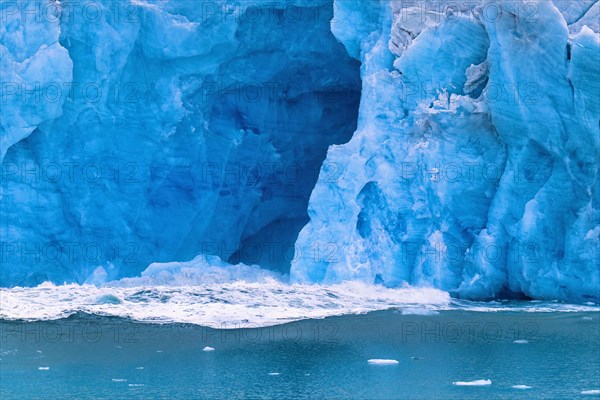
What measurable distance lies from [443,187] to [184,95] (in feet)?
18.0

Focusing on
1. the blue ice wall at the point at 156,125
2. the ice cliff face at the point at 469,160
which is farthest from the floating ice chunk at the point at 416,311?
the blue ice wall at the point at 156,125

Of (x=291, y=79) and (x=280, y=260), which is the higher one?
(x=291, y=79)

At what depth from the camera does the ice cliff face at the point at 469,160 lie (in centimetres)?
1270

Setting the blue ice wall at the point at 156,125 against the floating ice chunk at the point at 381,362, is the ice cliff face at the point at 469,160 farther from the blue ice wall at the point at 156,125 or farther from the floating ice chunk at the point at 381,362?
the floating ice chunk at the point at 381,362

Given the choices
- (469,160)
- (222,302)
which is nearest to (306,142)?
(469,160)

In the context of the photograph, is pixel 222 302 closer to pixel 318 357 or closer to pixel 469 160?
pixel 318 357

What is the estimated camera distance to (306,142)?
1828cm

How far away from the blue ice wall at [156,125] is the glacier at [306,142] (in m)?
0.04

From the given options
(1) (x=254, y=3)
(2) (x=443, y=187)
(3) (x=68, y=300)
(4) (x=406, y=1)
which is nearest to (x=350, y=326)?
(2) (x=443, y=187)

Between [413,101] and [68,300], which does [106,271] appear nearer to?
[68,300]

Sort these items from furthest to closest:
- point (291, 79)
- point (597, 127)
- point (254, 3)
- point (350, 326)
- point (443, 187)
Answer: point (291, 79), point (254, 3), point (443, 187), point (597, 127), point (350, 326)

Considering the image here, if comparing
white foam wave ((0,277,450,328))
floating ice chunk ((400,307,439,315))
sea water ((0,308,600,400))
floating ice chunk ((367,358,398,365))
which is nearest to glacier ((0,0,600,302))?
white foam wave ((0,277,450,328))

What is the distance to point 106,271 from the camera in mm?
16406

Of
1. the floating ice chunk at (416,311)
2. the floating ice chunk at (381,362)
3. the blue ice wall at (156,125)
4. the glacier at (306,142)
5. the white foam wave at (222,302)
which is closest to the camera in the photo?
the floating ice chunk at (381,362)
